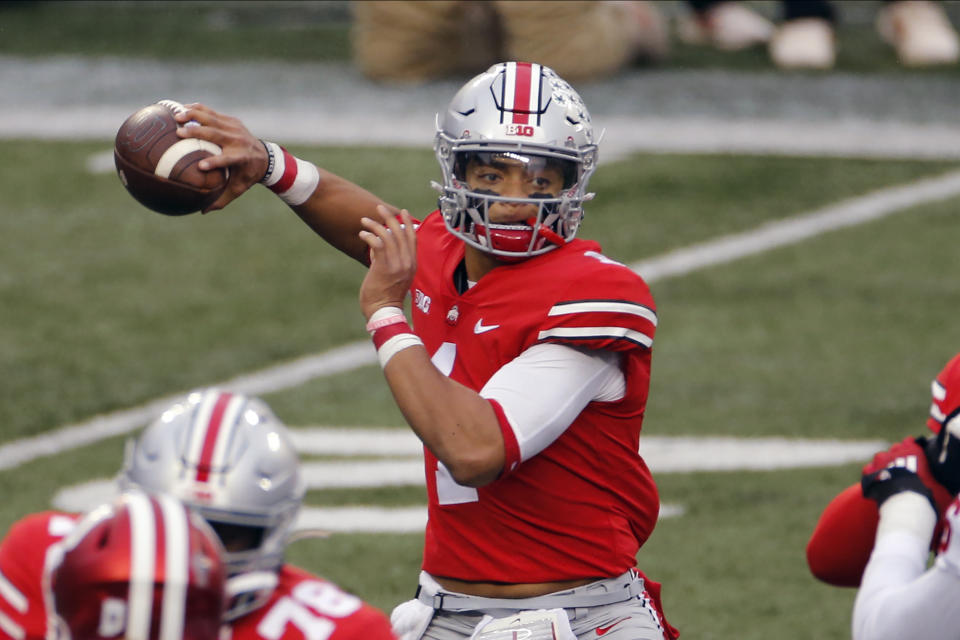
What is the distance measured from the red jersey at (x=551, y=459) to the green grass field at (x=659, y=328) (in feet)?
→ 6.07

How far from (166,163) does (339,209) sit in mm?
474

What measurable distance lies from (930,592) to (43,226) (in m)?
8.74

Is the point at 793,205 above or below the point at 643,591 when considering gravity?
below

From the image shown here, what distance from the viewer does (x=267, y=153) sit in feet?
13.1

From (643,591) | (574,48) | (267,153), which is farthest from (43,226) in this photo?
(643,591)

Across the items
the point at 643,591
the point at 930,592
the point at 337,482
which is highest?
the point at 930,592

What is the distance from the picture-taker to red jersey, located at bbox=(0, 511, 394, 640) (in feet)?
8.96

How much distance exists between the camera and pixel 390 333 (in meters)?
3.37

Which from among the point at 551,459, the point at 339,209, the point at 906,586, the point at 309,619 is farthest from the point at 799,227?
the point at 309,619

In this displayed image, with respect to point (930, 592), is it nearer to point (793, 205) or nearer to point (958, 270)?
point (958, 270)

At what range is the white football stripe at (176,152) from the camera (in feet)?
12.6

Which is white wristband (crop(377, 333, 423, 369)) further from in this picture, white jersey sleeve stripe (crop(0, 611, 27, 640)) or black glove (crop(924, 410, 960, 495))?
black glove (crop(924, 410, 960, 495))

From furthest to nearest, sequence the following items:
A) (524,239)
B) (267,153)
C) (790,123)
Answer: (790,123) → (267,153) → (524,239)

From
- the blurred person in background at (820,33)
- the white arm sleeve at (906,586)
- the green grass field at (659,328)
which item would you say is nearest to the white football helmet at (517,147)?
the white arm sleeve at (906,586)
